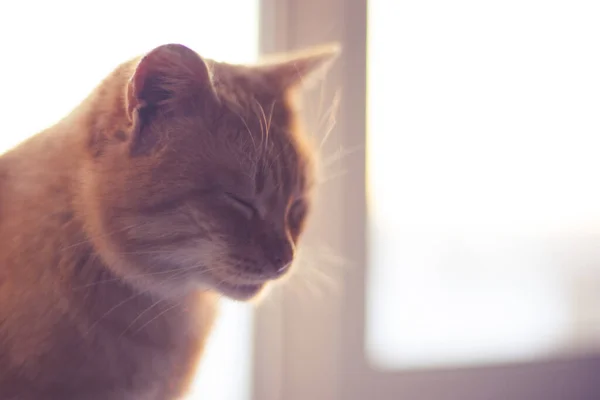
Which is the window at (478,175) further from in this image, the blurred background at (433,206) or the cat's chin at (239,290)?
the cat's chin at (239,290)

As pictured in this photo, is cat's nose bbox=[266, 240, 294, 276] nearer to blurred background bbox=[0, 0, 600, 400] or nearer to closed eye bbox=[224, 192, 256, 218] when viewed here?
closed eye bbox=[224, 192, 256, 218]

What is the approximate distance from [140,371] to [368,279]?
24.3 inches

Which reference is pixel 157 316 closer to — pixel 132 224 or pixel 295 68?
pixel 132 224

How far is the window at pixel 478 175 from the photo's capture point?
1229 mm

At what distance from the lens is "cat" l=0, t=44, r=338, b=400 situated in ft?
2.18

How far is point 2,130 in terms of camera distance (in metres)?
0.90

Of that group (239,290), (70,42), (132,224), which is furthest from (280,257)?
(70,42)

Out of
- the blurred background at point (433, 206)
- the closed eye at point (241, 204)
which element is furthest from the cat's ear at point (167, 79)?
the blurred background at point (433, 206)

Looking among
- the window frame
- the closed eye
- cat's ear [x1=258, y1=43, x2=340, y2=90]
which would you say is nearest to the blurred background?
the window frame

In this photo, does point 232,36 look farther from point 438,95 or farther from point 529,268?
point 529,268

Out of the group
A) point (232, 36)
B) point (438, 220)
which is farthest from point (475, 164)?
point (232, 36)

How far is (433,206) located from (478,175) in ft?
0.40

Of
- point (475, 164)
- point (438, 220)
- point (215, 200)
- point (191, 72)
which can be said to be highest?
point (191, 72)

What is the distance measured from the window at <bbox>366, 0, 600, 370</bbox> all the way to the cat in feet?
1.71
